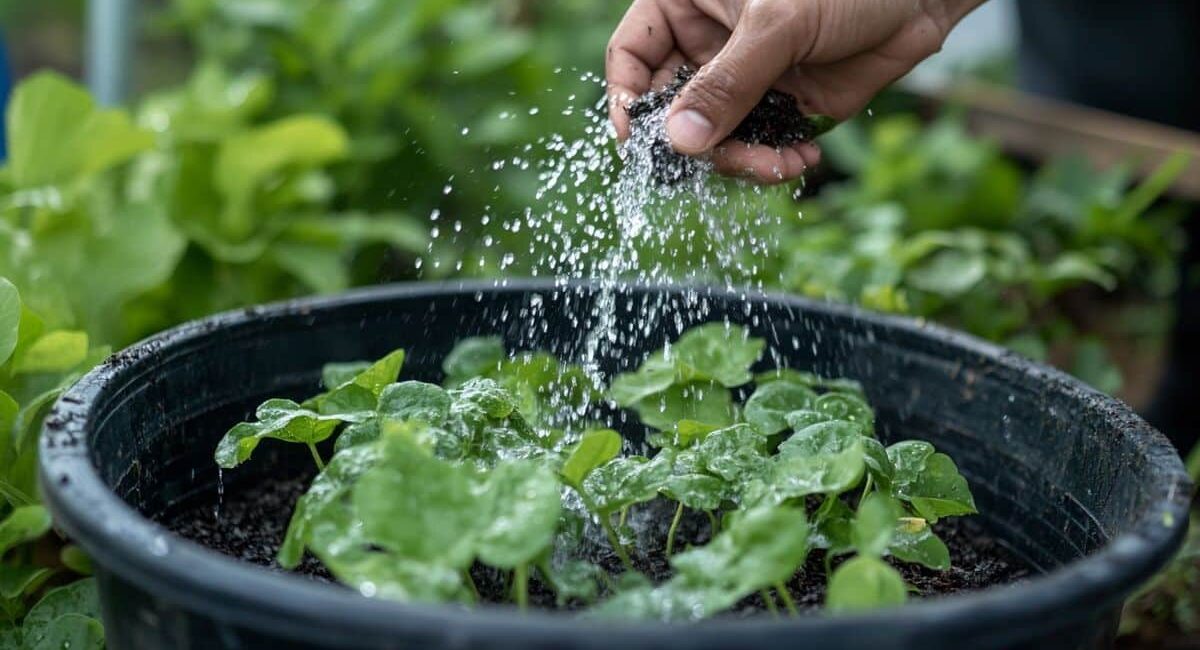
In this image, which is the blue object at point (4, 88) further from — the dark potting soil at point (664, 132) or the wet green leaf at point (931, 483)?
the wet green leaf at point (931, 483)

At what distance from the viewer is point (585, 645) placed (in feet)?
1.96

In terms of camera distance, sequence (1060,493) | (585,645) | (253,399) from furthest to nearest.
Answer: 1. (253,399)
2. (1060,493)
3. (585,645)

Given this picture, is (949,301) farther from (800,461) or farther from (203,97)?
(203,97)

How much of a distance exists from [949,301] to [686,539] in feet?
3.11

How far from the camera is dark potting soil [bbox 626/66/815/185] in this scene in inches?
47.4

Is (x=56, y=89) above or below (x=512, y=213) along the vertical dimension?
above

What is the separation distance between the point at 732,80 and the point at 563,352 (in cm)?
42

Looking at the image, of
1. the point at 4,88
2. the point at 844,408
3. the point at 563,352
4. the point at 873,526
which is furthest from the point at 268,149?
the point at 873,526

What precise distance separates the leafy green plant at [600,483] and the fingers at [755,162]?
0.54 feet

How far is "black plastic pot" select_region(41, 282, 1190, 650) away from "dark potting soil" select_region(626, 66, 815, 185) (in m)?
0.19

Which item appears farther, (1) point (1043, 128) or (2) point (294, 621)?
(1) point (1043, 128)

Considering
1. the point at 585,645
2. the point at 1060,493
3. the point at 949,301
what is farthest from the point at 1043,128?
the point at 585,645

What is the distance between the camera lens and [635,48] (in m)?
1.34

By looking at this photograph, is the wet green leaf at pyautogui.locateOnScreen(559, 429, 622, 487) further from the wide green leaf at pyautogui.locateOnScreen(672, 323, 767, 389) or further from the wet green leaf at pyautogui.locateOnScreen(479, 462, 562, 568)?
the wide green leaf at pyautogui.locateOnScreen(672, 323, 767, 389)
